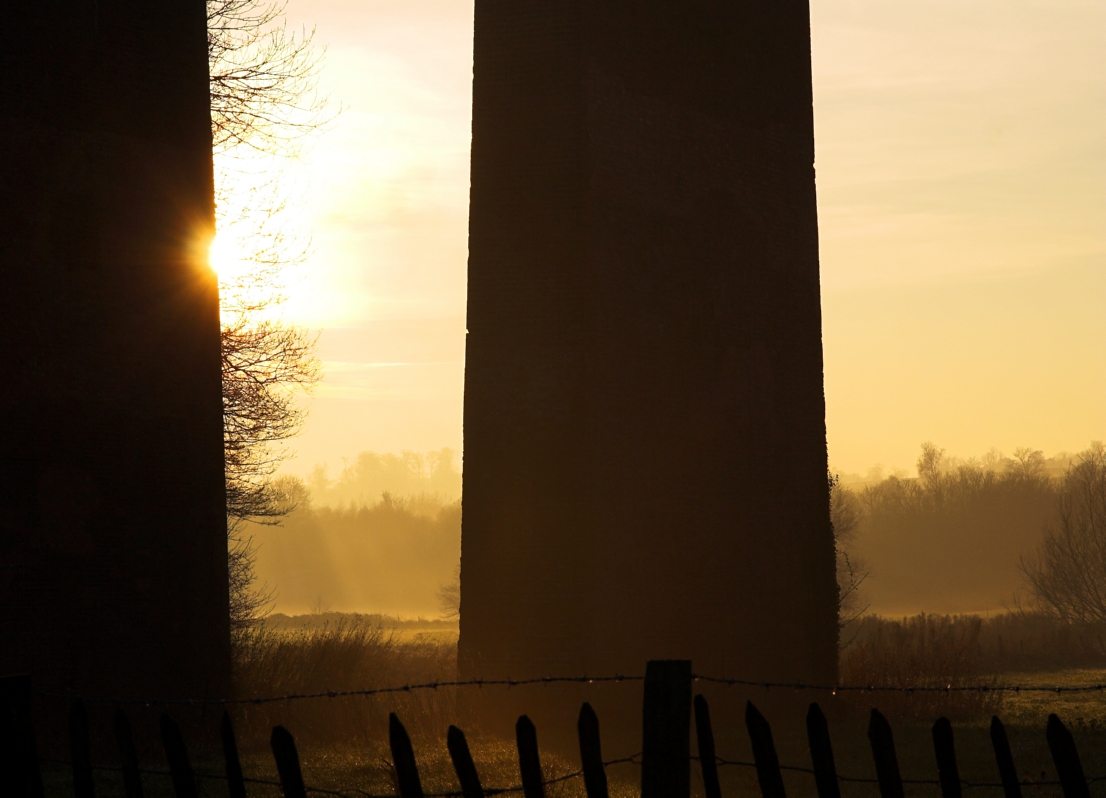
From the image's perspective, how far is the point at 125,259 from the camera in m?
12.3

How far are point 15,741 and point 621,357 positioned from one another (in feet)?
32.2

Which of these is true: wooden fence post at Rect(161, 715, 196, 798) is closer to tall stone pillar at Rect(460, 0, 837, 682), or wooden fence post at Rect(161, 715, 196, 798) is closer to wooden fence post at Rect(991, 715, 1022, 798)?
wooden fence post at Rect(991, 715, 1022, 798)

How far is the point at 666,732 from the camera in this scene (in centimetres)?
502

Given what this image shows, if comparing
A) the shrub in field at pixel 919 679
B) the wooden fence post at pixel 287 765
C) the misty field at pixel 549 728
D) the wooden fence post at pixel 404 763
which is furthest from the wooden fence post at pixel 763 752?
the shrub in field at pixel 919 679

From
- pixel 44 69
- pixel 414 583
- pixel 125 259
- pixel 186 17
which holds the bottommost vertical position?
pixel 414 583

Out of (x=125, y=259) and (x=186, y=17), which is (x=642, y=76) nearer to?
(x=186, y=17)

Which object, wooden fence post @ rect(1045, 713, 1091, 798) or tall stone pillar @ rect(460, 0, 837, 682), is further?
tall stone pillar @ rect(460, 0, 837, 682)

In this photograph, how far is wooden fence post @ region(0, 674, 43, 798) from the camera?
17.5 ft

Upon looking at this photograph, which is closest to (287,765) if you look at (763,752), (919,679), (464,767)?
(464,767)

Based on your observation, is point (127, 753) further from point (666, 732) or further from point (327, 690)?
point (327, 690)

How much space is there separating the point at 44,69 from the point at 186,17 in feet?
5.54

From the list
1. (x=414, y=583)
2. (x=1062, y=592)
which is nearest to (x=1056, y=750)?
(x=1062, y=592)

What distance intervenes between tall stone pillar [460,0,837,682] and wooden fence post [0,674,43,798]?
887 cm

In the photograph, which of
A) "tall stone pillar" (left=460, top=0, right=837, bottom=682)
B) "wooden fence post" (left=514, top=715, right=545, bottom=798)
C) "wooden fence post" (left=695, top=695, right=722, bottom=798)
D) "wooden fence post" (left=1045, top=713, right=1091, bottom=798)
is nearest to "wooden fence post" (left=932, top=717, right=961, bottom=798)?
"wooden fence post" (left=1045, top=713, right=1091, bottom=798)
